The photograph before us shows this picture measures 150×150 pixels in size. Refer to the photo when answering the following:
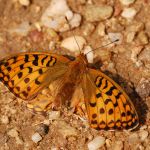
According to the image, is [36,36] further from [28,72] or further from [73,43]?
[28,72]

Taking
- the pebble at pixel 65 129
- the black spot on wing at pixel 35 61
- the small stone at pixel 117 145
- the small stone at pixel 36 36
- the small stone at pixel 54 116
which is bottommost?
the small stone at pixel 117 145

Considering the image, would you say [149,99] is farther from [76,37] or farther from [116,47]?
[76,37]

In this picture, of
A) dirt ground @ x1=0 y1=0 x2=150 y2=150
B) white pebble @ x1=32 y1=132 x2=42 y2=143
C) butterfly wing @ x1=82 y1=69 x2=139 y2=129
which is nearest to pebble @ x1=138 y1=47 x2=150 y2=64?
dirt ground @ x1=0 y1=0 x2=150 y2=150

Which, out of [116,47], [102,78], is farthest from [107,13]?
[102,78]

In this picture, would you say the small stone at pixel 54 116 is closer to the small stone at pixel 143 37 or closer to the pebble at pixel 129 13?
the small stone at pixel 143 37

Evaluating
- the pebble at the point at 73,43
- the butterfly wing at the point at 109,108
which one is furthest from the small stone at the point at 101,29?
the butterfly wing at the point at 109,108

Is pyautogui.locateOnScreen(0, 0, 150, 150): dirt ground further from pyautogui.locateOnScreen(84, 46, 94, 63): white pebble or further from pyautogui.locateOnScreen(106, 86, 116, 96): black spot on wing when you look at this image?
pyautogui.locateOnScreen(106, 86, 116, 96): black spot on wing

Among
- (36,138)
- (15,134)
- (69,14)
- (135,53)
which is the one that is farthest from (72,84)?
(69,14)
